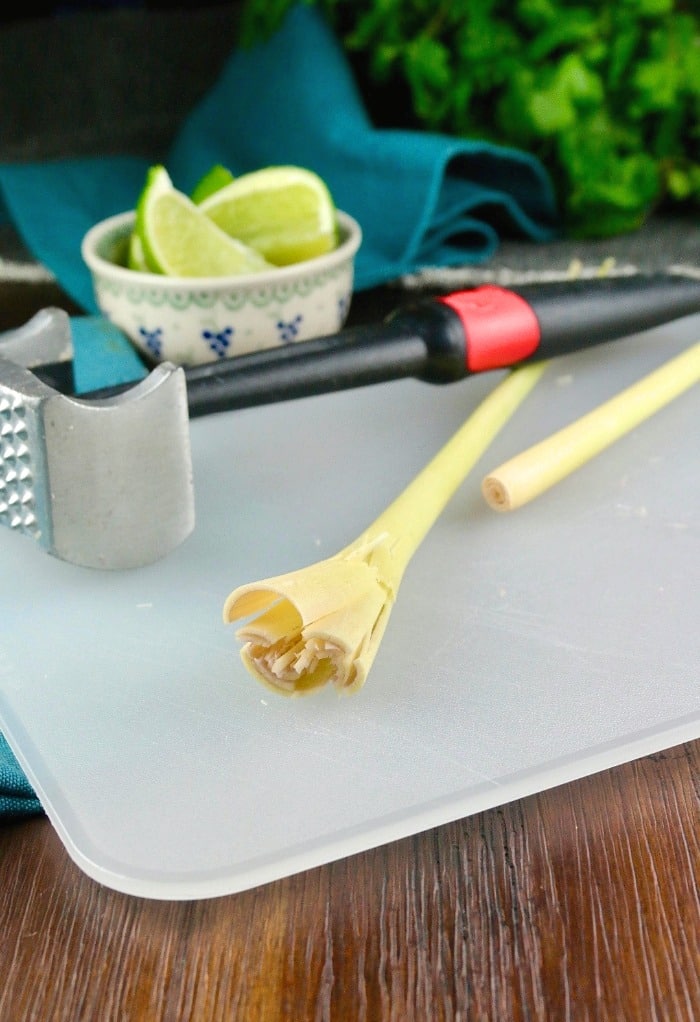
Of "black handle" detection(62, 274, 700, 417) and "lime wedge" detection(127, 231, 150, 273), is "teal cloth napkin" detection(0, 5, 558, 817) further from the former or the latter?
"black handle" detection(62, 274, 700, 417)

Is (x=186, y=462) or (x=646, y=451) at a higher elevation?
(x=186, y=462)

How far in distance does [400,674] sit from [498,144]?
0.95 m

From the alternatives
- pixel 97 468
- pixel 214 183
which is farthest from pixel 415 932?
→ pixel 214 183

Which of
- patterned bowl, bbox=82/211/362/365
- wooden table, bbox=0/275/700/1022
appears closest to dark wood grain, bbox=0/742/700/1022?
wooden table, bbox=0/275/700/1022

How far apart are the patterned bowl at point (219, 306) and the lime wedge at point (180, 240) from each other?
23mm

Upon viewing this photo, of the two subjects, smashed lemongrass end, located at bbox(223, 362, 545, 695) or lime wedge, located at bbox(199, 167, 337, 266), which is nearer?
smashed lemongrass end, located at bbox(223, 362, 545, 695)

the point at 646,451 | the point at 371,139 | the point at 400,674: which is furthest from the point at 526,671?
the point at 371,139

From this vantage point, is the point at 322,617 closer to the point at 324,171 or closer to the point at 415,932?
the point at 415,932

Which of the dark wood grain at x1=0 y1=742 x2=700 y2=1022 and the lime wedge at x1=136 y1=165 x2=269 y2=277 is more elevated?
the lime wedge at x1=136 y1=165 x2=269 y2=277

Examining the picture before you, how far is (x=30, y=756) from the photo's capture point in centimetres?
61

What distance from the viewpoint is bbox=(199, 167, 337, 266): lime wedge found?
108 centimetres

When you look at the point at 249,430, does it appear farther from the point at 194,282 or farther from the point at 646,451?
the point at 646,451

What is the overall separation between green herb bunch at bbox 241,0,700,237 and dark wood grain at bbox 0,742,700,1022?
957mm

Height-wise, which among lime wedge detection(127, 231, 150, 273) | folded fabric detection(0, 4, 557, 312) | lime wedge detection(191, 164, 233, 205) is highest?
lime wedge detection(191, 164, 233, 205)
